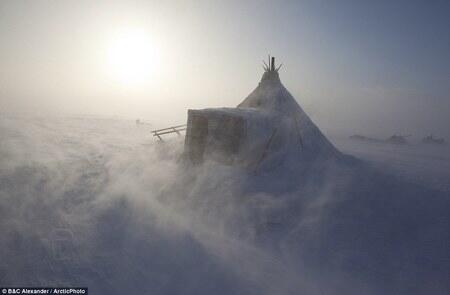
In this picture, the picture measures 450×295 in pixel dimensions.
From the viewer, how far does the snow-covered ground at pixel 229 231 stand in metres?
7.35

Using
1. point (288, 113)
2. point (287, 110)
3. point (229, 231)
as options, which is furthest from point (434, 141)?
point (229, 231)

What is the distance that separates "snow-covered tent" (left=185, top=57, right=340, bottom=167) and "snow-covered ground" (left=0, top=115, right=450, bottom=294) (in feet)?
2.85

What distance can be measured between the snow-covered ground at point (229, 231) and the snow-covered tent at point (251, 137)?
869mm

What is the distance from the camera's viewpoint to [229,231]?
9617 millimetres

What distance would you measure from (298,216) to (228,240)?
8.53ft

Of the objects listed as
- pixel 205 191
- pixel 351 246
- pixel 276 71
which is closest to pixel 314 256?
pixel 351 246

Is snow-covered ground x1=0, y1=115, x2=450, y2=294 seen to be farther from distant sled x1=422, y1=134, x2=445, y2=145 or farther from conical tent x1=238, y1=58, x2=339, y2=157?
distant sled x1=422, y1=134, x2=445, y2=145

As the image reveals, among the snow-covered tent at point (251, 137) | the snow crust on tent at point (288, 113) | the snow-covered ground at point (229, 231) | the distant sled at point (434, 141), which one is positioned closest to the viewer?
the snow-covered ground at point (229, 231)

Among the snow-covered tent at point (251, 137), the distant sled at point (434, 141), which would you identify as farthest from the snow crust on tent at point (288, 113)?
the distant sled at point (434, 141)

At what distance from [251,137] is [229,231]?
15.5ft

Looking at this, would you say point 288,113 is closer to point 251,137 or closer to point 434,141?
point 251,137

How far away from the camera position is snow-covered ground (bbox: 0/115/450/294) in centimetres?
735

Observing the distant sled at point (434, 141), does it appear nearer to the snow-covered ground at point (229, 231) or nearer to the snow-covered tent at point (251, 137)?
the snow-covered ground at point (229, 231)

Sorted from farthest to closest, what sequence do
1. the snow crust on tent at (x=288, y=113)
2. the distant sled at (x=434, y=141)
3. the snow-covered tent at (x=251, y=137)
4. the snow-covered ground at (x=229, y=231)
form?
the distant sled at (x=434, y=141), the snow crust on tent at (x=288, y=113), the snow-covered tent at (x=251, y=137), the snow-covered ground at (x=229, y=231)
